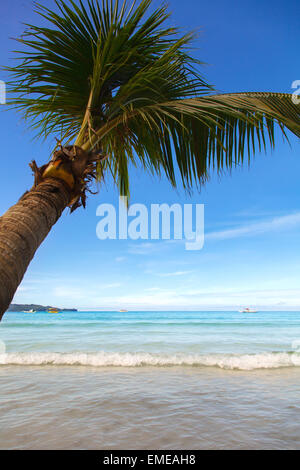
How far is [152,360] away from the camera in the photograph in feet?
27.0

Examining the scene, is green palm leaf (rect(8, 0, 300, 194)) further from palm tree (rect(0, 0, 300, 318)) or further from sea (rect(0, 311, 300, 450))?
sea (rect(0, 311, 300, 450))

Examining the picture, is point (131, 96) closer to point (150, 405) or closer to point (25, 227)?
point (25, 227)

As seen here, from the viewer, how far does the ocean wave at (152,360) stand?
777 cm

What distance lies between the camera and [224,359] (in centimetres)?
830

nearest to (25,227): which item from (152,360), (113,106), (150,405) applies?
(113,106)

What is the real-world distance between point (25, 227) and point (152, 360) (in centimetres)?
738

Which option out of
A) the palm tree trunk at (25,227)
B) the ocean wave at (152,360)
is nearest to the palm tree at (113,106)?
the palm tree trunk at (25,227)

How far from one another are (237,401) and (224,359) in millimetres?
4003

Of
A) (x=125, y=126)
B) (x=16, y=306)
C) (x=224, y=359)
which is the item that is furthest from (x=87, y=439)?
(x=16, y=306)

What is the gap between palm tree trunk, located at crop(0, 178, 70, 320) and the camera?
5.22 ft

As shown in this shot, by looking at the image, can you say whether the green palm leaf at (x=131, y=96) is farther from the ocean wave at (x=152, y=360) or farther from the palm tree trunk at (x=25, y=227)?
the ocean wave at (x=152, y=360)

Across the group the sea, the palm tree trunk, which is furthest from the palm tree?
the sea

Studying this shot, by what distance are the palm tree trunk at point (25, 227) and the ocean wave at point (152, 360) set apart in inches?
263
